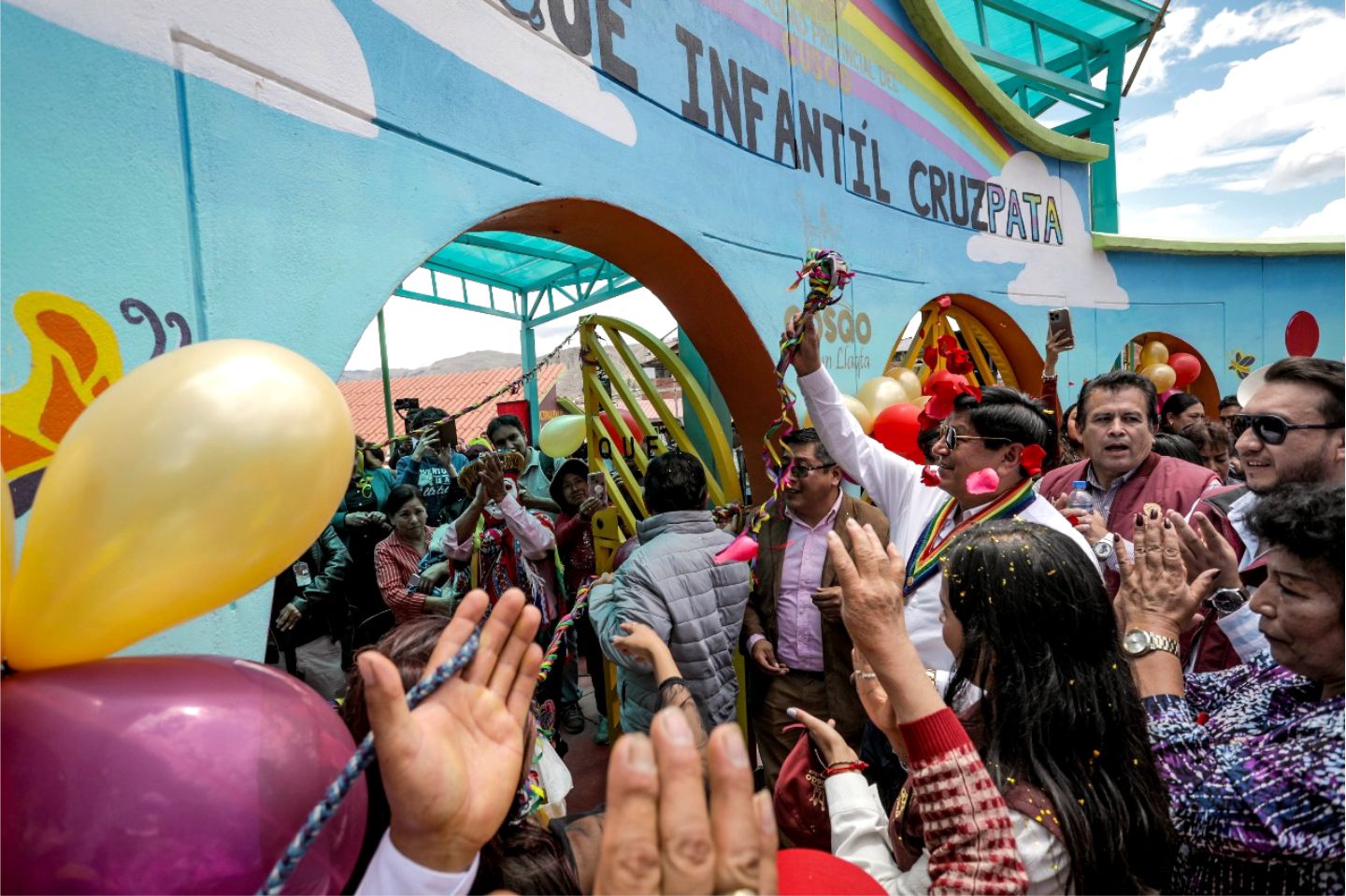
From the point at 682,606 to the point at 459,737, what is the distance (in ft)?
5.27

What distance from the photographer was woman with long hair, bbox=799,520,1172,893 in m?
1.01

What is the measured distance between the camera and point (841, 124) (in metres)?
4.49

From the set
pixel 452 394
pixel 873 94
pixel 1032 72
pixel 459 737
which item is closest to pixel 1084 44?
pixel 1032 72

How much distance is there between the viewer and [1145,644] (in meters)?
1.37

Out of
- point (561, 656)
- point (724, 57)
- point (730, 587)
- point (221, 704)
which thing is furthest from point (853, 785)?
point (724, 57)

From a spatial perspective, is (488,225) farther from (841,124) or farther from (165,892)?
(841,124)

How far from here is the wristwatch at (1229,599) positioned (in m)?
1.68

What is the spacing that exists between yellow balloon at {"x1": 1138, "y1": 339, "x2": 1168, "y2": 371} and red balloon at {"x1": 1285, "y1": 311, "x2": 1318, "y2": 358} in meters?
1.95

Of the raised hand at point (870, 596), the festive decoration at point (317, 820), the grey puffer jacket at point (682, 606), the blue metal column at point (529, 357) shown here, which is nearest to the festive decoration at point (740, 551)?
the grey puffer jacket at point (682, 606)

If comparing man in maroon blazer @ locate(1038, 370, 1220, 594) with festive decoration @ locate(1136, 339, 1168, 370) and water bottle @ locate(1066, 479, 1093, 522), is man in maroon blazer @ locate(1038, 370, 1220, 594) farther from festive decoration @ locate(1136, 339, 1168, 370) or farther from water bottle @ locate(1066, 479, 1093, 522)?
festive decoration @ locate(1136, 339, 1168, 370)

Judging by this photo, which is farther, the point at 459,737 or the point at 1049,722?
the point at 1049,722

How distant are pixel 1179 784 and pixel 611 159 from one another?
2687mm

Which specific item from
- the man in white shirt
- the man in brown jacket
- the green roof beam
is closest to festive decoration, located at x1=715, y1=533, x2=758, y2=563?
the man in brown jacket

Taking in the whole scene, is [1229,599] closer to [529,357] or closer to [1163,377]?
[1163,377]
